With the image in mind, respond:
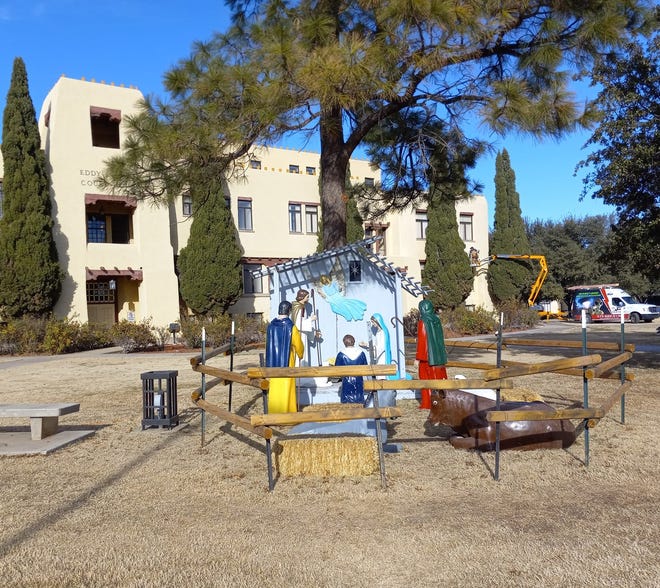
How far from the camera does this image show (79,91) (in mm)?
23859

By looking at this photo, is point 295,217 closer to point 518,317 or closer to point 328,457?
point 518,317

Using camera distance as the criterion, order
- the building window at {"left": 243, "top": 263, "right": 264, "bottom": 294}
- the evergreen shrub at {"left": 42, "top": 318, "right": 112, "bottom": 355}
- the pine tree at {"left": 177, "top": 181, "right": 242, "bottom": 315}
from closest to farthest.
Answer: the evergreen shrub at {"left": 42, "top": 318, "right": 112, "bottom": 355} → the pine tree at {"left": 177, "top": 181, "right": 242, "bottom": 315} → the building window at {"left": 243, "top": 263, "right": 264, "bottom": 294}

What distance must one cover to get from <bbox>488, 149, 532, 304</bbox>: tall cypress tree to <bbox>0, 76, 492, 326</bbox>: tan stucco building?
1188 cm

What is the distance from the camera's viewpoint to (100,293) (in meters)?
25.3

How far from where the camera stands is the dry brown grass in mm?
3631

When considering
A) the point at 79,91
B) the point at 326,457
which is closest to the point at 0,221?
the point at 79,91

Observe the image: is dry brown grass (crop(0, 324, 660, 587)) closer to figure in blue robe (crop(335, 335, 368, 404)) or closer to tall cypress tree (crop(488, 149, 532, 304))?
figure in blue robe (crop(335, 335, 368, 404))

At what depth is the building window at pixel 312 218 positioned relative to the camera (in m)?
30.4

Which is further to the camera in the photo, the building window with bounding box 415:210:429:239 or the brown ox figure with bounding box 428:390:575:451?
the building window with bounding box 415:210:429:239

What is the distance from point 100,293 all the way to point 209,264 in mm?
4682

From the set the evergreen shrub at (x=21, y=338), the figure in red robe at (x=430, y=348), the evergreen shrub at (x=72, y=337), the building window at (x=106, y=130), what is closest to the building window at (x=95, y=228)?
the building window at (x=106, y=130)

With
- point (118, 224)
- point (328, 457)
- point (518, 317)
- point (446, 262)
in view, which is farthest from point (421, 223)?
point (328, 457)

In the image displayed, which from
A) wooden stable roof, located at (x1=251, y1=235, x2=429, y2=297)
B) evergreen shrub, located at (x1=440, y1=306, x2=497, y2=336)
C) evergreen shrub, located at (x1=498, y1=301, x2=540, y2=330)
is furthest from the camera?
evergreen shrub, located at (x1=498, y1=301, x2=540, y2=330)

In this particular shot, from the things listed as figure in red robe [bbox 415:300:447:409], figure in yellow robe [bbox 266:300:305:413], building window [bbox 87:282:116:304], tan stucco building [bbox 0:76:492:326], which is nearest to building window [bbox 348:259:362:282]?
figure in red robe [bbox 415:300:447:409]
